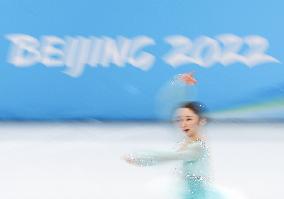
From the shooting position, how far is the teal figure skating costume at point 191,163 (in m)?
1.56

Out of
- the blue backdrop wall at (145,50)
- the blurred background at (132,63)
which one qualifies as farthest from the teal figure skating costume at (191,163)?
the blue backdrop wall at (145,50)

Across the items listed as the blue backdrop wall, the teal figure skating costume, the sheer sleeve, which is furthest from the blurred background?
the sheer sleeve

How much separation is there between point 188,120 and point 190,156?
0.10 metres

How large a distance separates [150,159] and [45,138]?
179cm

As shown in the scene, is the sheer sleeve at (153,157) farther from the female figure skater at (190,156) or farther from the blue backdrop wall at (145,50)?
the blue backdrop wall at (145,50)

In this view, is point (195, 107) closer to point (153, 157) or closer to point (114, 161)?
point (153, 157)

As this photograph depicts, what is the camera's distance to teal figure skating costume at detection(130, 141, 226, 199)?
1.56 m

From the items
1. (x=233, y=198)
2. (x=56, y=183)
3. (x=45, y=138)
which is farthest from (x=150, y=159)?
(x=45, y=138)

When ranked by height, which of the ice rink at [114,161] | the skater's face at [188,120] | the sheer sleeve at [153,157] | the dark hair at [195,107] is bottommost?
the sheer sleeve at [153,157]

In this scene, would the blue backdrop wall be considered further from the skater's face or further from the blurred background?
the skater's face

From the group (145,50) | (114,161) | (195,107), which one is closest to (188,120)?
(195,107)

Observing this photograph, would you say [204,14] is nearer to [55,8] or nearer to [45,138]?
[55,8]

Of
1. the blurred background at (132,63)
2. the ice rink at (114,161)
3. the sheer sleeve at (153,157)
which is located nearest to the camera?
the sheer sleeve at (153,157)

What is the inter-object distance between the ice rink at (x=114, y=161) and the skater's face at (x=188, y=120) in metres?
0.07
